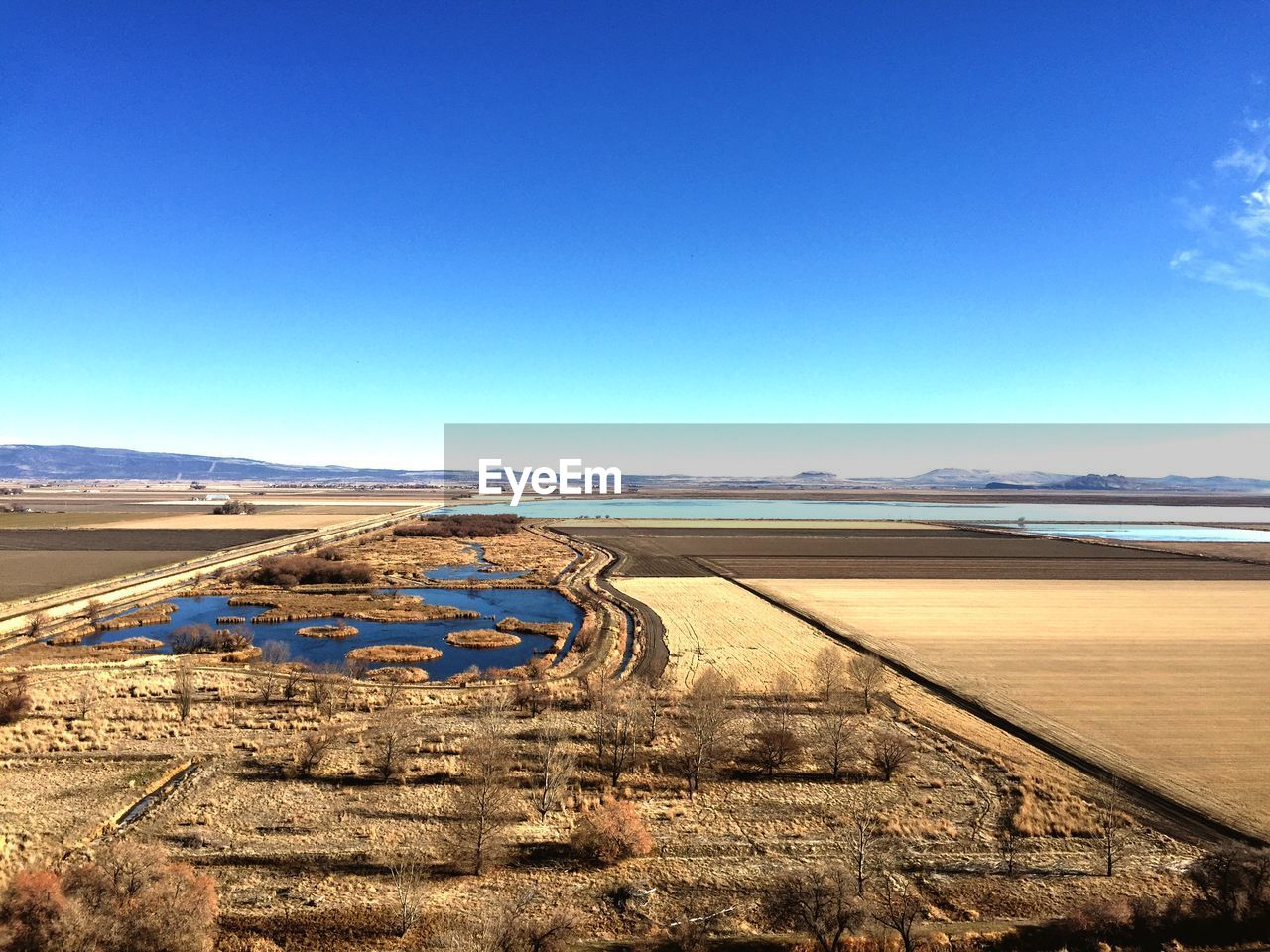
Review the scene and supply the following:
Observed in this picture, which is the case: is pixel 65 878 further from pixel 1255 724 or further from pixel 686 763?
pixel 1255 724

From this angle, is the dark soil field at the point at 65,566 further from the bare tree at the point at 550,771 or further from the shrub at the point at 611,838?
the shrub at the point at 611,838

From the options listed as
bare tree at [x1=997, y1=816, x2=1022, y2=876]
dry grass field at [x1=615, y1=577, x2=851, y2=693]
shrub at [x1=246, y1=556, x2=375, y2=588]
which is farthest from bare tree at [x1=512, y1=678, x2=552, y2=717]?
shrub at [x1=246, y1=556, x2=375, y2=588]

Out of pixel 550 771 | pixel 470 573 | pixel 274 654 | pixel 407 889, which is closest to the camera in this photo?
pixel 407 889

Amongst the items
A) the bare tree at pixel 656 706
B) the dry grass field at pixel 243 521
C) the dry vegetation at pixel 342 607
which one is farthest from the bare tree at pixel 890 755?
the dry grass field at pixel 243 521

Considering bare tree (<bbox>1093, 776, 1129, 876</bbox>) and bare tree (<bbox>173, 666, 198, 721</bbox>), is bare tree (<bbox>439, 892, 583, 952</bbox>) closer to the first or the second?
bare tree (<bbox>1093, 776, 1129, 876</bbox>)

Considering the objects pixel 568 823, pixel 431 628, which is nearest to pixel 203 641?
pixel 431 628

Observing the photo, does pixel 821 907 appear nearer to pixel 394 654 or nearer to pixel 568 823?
pixel 568 823

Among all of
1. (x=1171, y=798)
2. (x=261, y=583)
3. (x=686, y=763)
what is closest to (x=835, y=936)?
(x=686, y=763)
